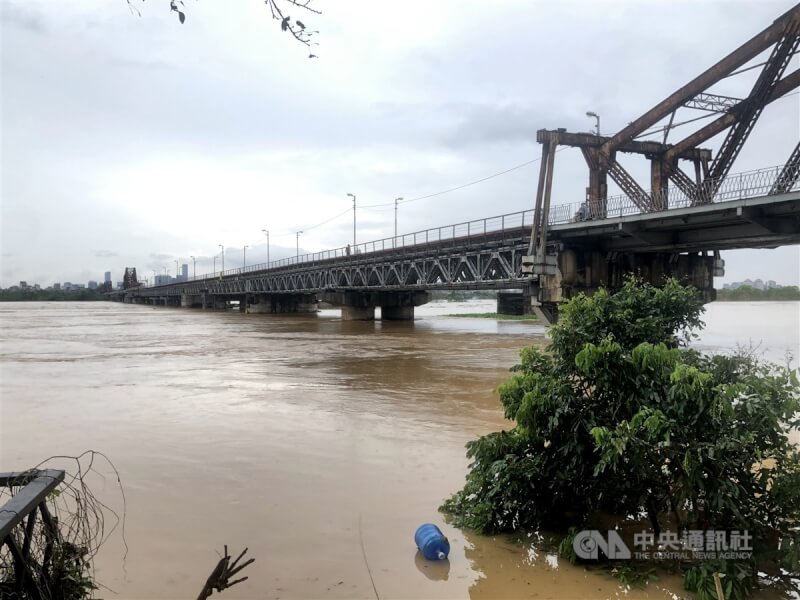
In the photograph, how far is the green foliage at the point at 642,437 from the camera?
4.86 metres

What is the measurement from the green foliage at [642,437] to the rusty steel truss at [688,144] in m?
12.2

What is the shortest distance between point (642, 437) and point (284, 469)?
17.7 ft

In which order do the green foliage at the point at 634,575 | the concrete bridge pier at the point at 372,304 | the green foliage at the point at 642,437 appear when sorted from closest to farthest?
the green foliage at the point at 642,437, the green foliage at the point at 634,575, the concrete bridge pier at the point at 372,304

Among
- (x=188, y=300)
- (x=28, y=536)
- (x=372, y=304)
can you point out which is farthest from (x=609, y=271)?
(x=188, y=300)

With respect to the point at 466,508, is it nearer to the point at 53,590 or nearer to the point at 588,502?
the point at 588,502

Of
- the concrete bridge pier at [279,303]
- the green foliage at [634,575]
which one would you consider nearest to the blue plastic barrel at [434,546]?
the green foliage at [634,575]

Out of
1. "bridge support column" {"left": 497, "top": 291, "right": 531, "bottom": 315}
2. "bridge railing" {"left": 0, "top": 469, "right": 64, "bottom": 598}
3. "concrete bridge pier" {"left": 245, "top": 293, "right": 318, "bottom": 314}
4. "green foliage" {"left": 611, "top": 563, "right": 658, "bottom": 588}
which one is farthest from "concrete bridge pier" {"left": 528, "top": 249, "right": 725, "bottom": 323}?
"concrete bridge pier" {"left": 245, "top": 293, "right": 318, "bottom": 314}

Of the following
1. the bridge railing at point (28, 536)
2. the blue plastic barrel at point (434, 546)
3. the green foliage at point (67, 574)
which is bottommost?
the blue plastic barrel at point (434, 546)

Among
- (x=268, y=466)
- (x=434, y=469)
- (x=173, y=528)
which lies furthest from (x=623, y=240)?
(x=173, y=528)

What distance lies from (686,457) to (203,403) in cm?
1166

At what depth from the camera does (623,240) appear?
22.2m

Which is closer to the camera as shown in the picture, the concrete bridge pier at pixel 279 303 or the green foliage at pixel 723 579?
the green foliage at pixel 723 579

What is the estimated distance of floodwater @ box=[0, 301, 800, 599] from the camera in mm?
5258

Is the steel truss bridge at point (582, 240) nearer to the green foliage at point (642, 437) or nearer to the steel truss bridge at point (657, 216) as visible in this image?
the steel truss bridge at point (657, 216)
